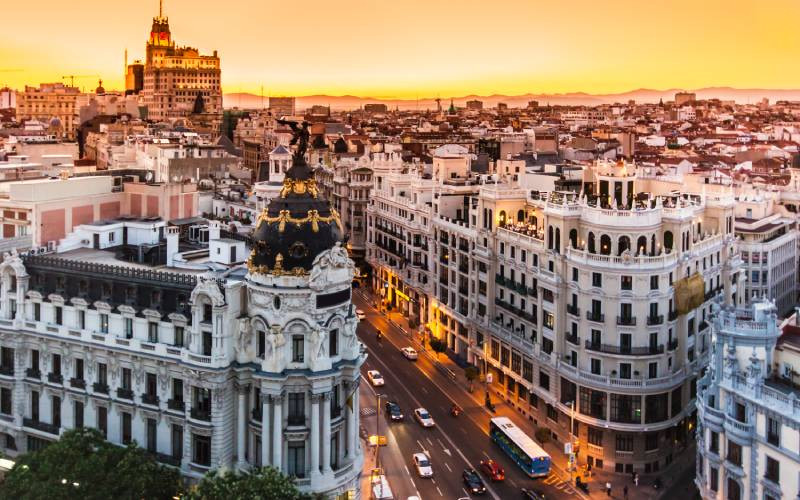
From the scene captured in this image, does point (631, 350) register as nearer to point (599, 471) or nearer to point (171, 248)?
point (599, 471)

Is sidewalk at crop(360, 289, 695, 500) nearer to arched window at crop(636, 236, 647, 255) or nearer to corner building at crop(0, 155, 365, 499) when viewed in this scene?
arched window at crop(636, 236, 647, 255)

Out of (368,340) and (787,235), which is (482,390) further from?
(787,235)

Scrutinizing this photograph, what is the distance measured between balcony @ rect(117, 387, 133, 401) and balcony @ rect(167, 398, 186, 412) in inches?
159

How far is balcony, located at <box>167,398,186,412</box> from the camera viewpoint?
75.5 m

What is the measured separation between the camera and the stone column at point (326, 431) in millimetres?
72188

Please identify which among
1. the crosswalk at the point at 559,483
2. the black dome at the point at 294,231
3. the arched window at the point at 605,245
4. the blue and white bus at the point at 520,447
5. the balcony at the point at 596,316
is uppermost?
the black dome at the point at 294,231

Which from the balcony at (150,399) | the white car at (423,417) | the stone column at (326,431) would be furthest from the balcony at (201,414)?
the white car at (423,417)

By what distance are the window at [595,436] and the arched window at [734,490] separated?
75.7 ft

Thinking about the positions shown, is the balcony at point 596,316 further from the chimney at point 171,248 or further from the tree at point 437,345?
the chimney at point 171,248

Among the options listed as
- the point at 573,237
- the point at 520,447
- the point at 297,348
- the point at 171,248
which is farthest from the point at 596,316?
the point at 171,248

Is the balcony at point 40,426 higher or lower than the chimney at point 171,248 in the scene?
lower

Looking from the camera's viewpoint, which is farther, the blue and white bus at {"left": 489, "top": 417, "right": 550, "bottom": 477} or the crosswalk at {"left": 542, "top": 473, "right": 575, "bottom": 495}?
the blue and white bus at {"left": 489, "top": 417, "right": 550, "bottom": 477}

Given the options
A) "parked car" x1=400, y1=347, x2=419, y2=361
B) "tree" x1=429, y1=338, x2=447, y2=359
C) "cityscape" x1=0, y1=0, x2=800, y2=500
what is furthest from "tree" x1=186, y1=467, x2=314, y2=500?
"parked car" x1=400, y1=347, x2=419, y2=361

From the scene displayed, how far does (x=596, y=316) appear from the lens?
94.9m
